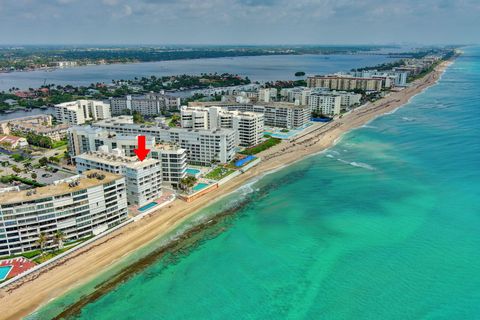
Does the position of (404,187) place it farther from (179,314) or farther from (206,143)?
(179,314)

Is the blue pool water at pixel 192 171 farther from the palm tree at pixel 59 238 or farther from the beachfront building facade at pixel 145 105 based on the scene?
the beachfront building facade at pixel 145 105

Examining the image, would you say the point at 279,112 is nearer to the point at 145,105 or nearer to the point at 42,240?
the point at 145,105

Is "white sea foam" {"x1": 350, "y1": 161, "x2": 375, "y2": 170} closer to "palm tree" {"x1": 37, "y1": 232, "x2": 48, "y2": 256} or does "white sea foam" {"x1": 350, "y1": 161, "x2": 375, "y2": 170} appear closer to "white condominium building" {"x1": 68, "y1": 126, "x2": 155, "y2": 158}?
"white condominium building" {"x1": 68, "y1": 126, "x2": 155, "y2": 158}

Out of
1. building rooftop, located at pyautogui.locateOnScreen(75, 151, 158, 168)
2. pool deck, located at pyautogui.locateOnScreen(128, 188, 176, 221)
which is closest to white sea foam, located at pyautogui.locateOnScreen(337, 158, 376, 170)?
pool deck, located at pyautogui.locateOnScreen(128, 188, 176, 221)

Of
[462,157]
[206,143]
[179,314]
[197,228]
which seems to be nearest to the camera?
[179,314]

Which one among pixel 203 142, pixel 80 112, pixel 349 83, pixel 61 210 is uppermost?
pixel 349 83

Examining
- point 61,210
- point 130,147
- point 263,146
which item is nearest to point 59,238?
point 61,210

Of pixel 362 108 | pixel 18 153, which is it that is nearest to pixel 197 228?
pixel 18 153

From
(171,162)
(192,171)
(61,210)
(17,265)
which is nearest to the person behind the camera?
(17,265)
